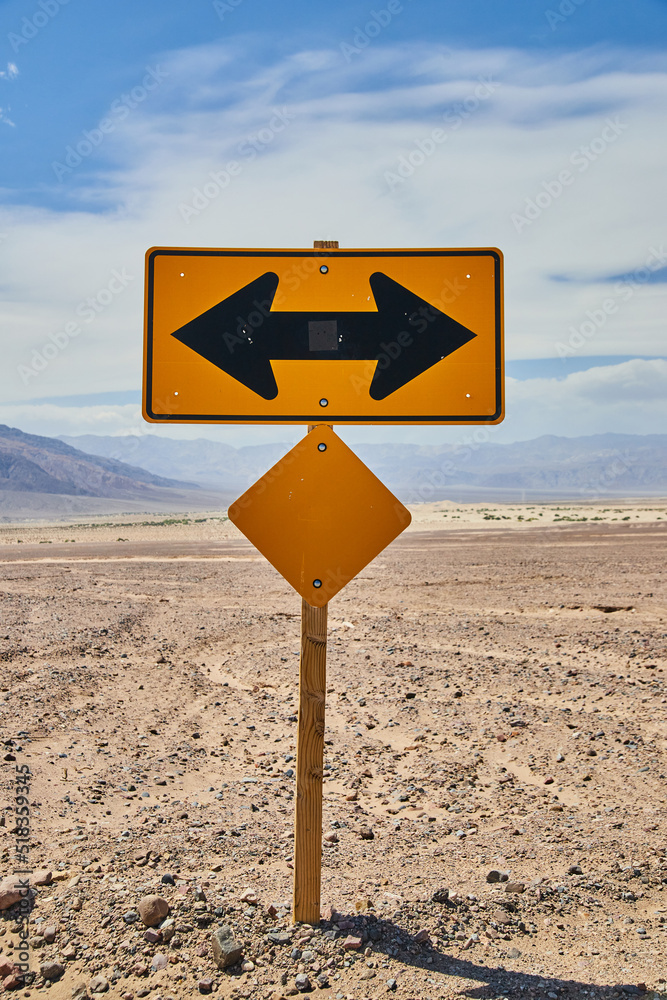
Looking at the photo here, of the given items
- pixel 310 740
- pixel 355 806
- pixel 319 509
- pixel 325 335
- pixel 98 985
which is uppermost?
pixel 325 335

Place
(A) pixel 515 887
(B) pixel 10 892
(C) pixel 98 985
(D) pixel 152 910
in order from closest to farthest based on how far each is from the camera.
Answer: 1. (C) pixel 98 985
2. (D) pixel 152 910
3. (B) pixel 10 892
4. (A) pixel 515 887

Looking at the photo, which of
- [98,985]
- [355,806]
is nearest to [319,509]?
[98,985]

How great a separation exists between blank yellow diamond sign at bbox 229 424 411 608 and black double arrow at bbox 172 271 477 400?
0.29 metres

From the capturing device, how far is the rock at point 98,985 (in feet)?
8.07

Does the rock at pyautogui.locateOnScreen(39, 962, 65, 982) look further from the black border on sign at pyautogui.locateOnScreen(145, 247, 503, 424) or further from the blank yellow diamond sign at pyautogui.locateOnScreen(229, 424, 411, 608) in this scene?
the black border on sign at pyautogui.locateOnScreen(145, 247, 503, 424)

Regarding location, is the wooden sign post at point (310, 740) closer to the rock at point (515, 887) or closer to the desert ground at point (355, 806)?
the desert ground at point (355, 806)

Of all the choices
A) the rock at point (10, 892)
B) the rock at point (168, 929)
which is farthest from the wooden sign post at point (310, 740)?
the rock at point (10, 892)

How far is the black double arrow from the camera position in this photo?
2715 millimetres

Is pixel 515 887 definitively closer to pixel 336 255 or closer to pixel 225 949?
pixel 225 949

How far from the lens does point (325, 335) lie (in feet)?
8.93

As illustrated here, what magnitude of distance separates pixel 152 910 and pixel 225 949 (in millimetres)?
387

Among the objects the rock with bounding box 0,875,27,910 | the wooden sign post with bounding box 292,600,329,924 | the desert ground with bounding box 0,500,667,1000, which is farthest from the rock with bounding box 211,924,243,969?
the rock with bounding box 0,875,27,910

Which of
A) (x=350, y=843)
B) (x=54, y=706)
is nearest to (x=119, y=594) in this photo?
(x=54, y=706)

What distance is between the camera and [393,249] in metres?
2.74
